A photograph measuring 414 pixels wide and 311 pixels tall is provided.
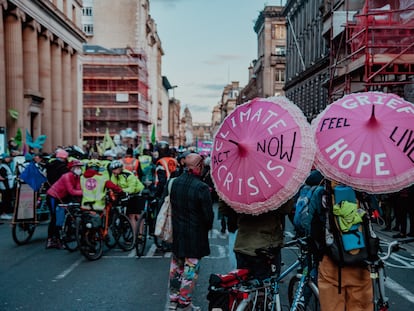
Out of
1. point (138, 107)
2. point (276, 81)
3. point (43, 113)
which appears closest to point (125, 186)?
point (43, 113)

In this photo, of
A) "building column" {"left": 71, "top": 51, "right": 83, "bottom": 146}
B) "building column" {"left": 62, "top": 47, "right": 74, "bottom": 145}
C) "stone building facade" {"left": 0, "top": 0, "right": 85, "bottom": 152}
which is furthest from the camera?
"building column" {"left": 71, "top": 51, "right": 83, "bottom": 146}

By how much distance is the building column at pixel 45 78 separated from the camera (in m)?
43.6

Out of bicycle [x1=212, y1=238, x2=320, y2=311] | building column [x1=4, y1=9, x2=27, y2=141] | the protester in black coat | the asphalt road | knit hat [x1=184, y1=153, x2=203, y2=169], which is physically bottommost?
the asphalt road

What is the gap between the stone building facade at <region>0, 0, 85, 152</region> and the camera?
35.7 m

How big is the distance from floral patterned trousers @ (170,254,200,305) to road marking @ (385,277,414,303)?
3.01 m

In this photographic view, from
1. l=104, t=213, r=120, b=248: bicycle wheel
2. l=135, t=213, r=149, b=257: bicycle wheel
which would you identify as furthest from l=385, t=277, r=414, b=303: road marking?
l=104, t=213, r=120, b=248: bicycle wheel

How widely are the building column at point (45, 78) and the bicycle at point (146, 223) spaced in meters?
34.7

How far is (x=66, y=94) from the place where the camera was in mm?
51062

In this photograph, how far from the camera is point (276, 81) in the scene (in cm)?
7781

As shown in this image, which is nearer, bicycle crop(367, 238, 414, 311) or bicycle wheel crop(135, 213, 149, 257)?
bicycle crop(367, 238, 414, 311)

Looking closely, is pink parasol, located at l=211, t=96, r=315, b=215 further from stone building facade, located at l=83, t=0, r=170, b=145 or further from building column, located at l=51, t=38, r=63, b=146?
stone building facade, located at l=83, t=0, r=170, b=145

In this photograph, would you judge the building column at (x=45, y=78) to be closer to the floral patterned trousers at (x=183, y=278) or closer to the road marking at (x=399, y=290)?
the road marking at (x=399, y=290)

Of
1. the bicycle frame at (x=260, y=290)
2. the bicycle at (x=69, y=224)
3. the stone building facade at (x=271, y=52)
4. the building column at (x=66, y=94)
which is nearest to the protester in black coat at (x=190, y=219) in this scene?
the bicycle frame at (x=260, y=290)

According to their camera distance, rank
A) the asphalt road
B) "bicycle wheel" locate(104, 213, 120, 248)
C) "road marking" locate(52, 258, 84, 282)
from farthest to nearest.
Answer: "bicycle wheel" locate(104, 213, 120, 248) → "road marking" locate(52, 258, 84, 282) → the asphalt road
